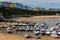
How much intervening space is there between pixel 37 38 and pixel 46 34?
3.61 metres

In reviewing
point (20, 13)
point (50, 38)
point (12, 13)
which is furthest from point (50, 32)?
point (20, 13)

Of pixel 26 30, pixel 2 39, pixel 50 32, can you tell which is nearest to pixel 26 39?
pixel 2 39

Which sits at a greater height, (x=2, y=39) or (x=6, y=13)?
(x=2, y=39)

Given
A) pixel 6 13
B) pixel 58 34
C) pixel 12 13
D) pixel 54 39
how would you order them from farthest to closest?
pixel 12 13 → pixel 6 13 → pixel 58 34 → pixel 54 39

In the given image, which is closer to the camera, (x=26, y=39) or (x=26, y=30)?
(x=26, y=39)

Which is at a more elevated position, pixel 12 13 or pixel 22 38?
pixel 22 38

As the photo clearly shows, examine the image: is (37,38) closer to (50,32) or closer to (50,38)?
(50,38)

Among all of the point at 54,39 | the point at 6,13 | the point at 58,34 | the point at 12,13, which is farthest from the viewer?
the point at 12,13

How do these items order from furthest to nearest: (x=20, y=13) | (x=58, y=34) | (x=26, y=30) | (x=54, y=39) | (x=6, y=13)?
1. (x=20, y=13)
2. (x=6, y=13)
3. (x=26, y=30)
4. (x=58, y=34)
5. (x=54, y=39)

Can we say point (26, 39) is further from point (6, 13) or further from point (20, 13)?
point (20, 13)

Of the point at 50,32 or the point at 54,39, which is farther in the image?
the point at 50,32

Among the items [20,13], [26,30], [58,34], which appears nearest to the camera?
[58,34]

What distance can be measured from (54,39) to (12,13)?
3133 inches

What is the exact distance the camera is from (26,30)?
36.8 m
